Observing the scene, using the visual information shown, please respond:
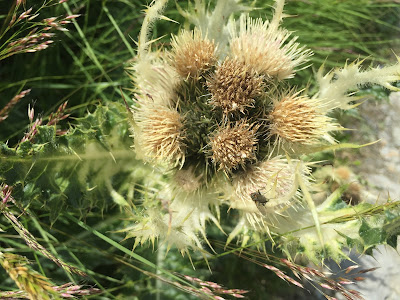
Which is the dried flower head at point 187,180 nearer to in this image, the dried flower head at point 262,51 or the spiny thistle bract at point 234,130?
the spiny thistle bract at point 234,130

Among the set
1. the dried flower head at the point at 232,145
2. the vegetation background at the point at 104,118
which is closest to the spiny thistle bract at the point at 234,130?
the dried flower head at the point at 232,145

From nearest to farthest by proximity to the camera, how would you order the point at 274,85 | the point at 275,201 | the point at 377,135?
1. the point at 275,201
2. the point at 274,85
3. the point at 377,135

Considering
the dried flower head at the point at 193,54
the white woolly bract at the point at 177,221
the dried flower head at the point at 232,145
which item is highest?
the dried flower head at the point at 193,54

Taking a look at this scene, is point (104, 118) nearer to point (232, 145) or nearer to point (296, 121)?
point (232, 145)

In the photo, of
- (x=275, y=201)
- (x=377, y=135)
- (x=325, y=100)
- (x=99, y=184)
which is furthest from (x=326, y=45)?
(x=99, y=184)

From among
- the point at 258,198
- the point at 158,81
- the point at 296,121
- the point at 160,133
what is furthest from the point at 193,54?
the point at 258,198

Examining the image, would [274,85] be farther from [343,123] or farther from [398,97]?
[398,97]

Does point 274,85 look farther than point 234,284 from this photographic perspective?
No
